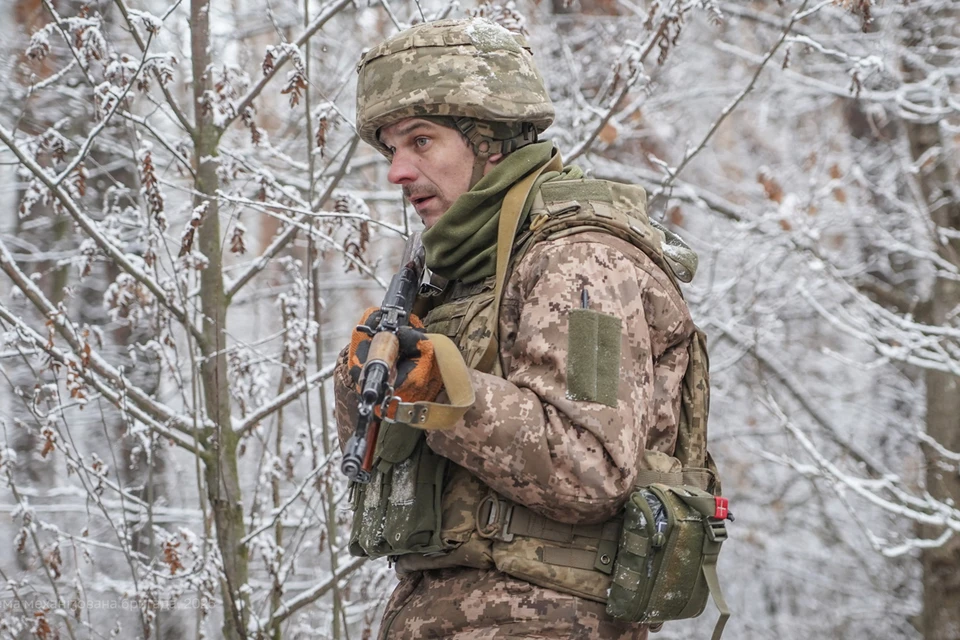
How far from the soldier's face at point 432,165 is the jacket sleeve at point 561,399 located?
1.19ft

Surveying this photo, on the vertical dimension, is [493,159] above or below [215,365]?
above

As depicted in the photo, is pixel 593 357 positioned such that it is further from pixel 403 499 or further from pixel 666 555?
pixel 403 499

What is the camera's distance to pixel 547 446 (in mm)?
2395

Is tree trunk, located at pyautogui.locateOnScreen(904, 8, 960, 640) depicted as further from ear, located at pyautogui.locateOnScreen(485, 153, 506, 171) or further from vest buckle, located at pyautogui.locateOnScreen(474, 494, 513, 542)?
vest buckle, located at pyautogui.locateOnScreen(474, 494, 513, 542)

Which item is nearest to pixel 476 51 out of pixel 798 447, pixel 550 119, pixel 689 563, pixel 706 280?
pixel 550 119

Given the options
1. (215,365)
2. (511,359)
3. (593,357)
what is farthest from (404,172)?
(215,365)

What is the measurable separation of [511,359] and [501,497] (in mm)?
337

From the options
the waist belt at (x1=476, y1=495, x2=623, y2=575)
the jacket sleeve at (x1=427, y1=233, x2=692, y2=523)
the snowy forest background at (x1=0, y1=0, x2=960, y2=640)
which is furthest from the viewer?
the snowy forest background at (x1=0, y1=0, x2=960, y2=640)

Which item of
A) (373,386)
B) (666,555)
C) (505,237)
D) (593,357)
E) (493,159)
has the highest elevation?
(493,159)

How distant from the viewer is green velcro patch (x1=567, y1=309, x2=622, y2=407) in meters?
2.43

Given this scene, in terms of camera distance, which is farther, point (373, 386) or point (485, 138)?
point (485, 138)

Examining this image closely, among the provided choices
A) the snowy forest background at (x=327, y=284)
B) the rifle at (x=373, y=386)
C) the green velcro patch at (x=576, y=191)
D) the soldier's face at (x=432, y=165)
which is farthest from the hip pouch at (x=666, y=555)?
the snowy forest background at (x=327, y=284)

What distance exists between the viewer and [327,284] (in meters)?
10.4

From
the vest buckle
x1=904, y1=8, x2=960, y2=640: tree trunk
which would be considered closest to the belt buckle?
the vest buckle
